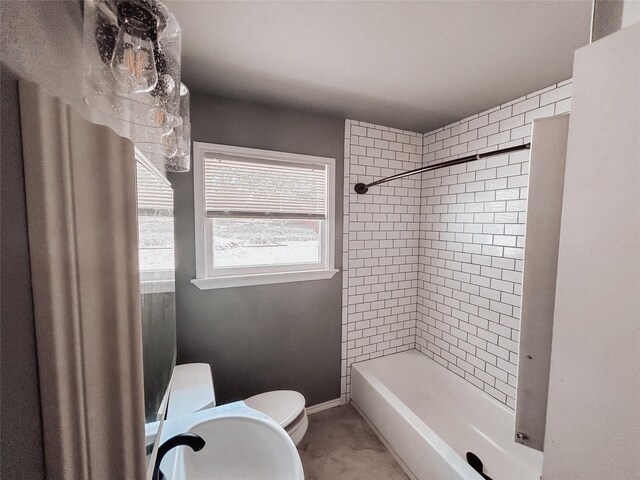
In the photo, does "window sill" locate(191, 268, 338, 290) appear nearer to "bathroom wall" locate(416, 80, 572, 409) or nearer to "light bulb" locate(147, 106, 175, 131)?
"bathroom wall" locate(416, 80, 572, 409)

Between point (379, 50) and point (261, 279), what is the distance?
1593 millimetres

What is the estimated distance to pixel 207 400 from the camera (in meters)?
1.26

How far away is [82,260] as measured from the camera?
0.39 m

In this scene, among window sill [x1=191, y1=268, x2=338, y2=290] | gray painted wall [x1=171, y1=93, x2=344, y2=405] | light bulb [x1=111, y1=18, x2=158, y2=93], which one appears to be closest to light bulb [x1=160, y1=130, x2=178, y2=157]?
light bulb [x1=111, y1=18, x2=158, y2=93]

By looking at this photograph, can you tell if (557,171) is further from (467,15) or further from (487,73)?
(487,73)

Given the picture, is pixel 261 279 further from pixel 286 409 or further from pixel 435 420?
pixel 435 420

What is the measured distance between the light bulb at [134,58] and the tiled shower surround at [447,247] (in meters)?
1.68

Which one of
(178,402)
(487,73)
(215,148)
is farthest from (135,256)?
(487,73)

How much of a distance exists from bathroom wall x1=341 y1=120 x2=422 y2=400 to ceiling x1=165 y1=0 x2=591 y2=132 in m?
0.48

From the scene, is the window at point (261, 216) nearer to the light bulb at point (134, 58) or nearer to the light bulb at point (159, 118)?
the light bulb at point (159, 118)

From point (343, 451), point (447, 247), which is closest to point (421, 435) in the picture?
point (343, 451)

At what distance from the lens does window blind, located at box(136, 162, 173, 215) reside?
54 centimetres

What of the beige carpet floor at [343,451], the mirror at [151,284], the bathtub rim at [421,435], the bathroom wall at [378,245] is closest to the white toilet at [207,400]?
the beige carpet floor at [343,451]

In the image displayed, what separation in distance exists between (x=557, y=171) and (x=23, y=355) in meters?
1.03
